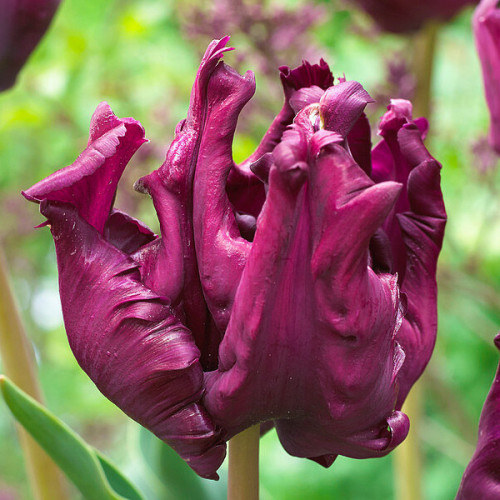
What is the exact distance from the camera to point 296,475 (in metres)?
1.50

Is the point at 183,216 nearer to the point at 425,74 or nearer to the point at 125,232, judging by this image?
the point at 125,232

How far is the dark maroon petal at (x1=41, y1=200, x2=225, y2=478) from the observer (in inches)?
12.8

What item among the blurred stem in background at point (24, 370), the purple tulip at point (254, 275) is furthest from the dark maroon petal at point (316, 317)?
the blurred stem in background at point (24, 370)

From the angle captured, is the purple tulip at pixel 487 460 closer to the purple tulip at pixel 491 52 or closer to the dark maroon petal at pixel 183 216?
the dark maroon petal at pixel 183 216

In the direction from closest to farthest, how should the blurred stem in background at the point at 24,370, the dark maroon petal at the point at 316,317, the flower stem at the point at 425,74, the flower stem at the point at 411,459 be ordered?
the dark maroon petal at the point at 316,317 < the blurred stem in background at the point at 24,370 < the flower stem at the point at 411,459 < the flower stem at the point at 425,74

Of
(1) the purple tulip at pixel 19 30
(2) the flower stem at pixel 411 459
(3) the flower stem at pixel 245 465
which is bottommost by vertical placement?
(2) the flower stem at pixel 411 459

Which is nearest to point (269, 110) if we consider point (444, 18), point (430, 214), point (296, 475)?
point (444, 18)

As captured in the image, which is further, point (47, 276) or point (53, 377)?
point (47, 276)

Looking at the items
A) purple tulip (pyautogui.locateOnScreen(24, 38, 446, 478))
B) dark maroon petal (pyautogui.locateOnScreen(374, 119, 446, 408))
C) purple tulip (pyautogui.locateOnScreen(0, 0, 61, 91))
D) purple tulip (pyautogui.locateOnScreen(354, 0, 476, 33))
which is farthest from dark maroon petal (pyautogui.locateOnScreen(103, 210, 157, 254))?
purple tulip (pyautogui.locateOnScreen(354, 0, 476, 33))

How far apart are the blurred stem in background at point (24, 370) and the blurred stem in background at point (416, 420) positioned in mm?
274

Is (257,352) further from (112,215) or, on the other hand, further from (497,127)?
(497,127)

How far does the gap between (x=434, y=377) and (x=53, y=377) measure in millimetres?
673

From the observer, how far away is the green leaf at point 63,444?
0.36m

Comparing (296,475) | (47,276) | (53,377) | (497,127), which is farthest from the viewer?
(47,276)
